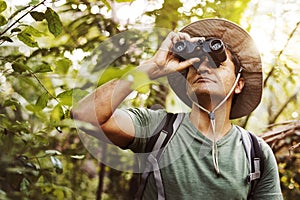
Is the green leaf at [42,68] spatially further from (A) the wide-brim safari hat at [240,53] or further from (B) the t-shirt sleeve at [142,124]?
(A) the wide-brim safari hat at [240,53]

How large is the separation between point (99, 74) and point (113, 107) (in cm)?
24

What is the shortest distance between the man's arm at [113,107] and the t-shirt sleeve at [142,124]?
0.07 ft

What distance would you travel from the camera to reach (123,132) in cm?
155

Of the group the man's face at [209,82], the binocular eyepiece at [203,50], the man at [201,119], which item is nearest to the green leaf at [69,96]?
the man at [201,119]

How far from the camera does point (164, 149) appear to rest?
160 centimetres

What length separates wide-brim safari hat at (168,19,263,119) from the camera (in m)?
1.86

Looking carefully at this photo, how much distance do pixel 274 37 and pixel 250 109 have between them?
5.82 feet

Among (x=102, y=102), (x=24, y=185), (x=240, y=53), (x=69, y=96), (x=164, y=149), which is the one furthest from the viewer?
(x=240, y=53)

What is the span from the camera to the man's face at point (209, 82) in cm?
171

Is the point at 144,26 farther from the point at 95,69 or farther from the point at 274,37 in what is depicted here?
the point at 274,37

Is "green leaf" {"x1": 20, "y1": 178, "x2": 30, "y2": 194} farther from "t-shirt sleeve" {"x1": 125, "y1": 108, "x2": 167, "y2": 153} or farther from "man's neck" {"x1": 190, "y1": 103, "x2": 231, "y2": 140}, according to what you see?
"man's neck" {"x1": 190, "y1": 103, "x2": 231, "y2": 140}

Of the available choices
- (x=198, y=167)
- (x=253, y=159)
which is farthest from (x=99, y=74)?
(x=253, y=159)

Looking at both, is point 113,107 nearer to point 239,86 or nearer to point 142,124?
point 142,124

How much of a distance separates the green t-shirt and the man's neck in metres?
0.03
